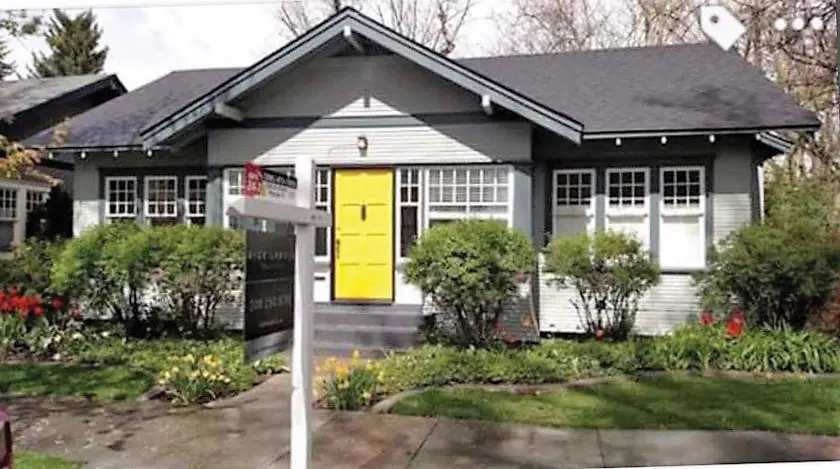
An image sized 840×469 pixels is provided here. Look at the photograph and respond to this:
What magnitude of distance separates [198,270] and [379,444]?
2.78 m

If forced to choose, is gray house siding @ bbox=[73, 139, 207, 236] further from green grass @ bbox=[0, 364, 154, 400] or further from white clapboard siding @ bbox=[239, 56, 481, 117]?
green grass @ bbox=[0, 364, 154, 400]

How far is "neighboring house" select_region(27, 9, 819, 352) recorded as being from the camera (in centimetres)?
679

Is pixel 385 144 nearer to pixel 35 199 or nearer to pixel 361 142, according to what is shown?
pixel 361 142

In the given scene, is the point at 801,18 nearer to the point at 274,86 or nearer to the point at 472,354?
the point at 472,354

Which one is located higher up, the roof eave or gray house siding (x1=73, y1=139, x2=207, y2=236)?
the roof eave

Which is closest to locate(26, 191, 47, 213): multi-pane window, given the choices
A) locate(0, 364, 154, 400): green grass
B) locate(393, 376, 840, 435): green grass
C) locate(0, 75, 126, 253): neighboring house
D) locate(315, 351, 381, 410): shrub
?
locate(0, 75, 126, 253): neighboring house

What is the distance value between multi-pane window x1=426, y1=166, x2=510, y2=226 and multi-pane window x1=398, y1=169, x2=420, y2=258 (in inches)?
5.1

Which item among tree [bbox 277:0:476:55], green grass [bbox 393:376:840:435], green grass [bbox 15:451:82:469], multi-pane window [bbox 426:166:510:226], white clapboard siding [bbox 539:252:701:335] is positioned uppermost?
tree [bbox 277:0:476:55]

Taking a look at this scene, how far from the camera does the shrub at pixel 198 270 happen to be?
6.69 metres

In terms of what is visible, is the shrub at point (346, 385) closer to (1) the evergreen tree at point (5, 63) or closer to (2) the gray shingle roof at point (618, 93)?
(2) the gray shingle roof at point (618, 93)

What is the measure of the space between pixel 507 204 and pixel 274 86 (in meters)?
2.35

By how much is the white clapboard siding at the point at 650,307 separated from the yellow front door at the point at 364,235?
139cm

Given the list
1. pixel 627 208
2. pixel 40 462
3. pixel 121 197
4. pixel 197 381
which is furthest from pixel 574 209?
pixel 40 462

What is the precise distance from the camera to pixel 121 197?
7027 mm
